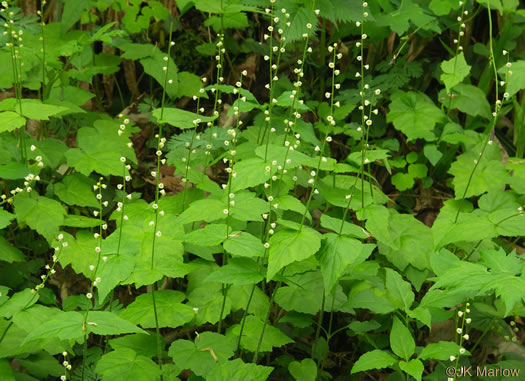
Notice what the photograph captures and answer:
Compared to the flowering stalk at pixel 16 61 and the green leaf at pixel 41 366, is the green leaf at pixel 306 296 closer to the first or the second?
the green leaf at pixel 41 366

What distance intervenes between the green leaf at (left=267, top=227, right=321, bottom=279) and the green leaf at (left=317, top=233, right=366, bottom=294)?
0.07 meters

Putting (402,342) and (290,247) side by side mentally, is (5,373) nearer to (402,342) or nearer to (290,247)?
(290,247)

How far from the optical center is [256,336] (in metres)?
2.47

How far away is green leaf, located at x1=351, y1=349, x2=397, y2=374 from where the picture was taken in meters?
2.22

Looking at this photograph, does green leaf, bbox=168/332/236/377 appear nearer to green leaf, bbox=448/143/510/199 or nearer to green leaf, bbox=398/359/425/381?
green leaf, bbox=398/359/425/381

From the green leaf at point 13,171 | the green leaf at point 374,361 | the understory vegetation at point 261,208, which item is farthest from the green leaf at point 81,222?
the green leaf at point 374,361

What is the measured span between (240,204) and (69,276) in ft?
4.23

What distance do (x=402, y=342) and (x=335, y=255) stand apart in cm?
47

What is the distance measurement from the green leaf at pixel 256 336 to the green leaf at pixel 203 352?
0.05 metres

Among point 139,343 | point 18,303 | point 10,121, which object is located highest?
point 10,121

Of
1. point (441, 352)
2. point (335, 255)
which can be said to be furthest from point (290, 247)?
point (441, 352)

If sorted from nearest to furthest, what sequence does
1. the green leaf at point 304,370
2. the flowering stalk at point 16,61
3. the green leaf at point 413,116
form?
1. the green leaf at point 304,370
2. the flowering stalk at point 16,61
3. the green leaf at point 413,116

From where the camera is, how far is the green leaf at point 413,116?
3498 millimetres

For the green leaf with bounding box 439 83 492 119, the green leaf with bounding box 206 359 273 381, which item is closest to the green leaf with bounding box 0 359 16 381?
the green leaf with bounding box 206 359 273 381
